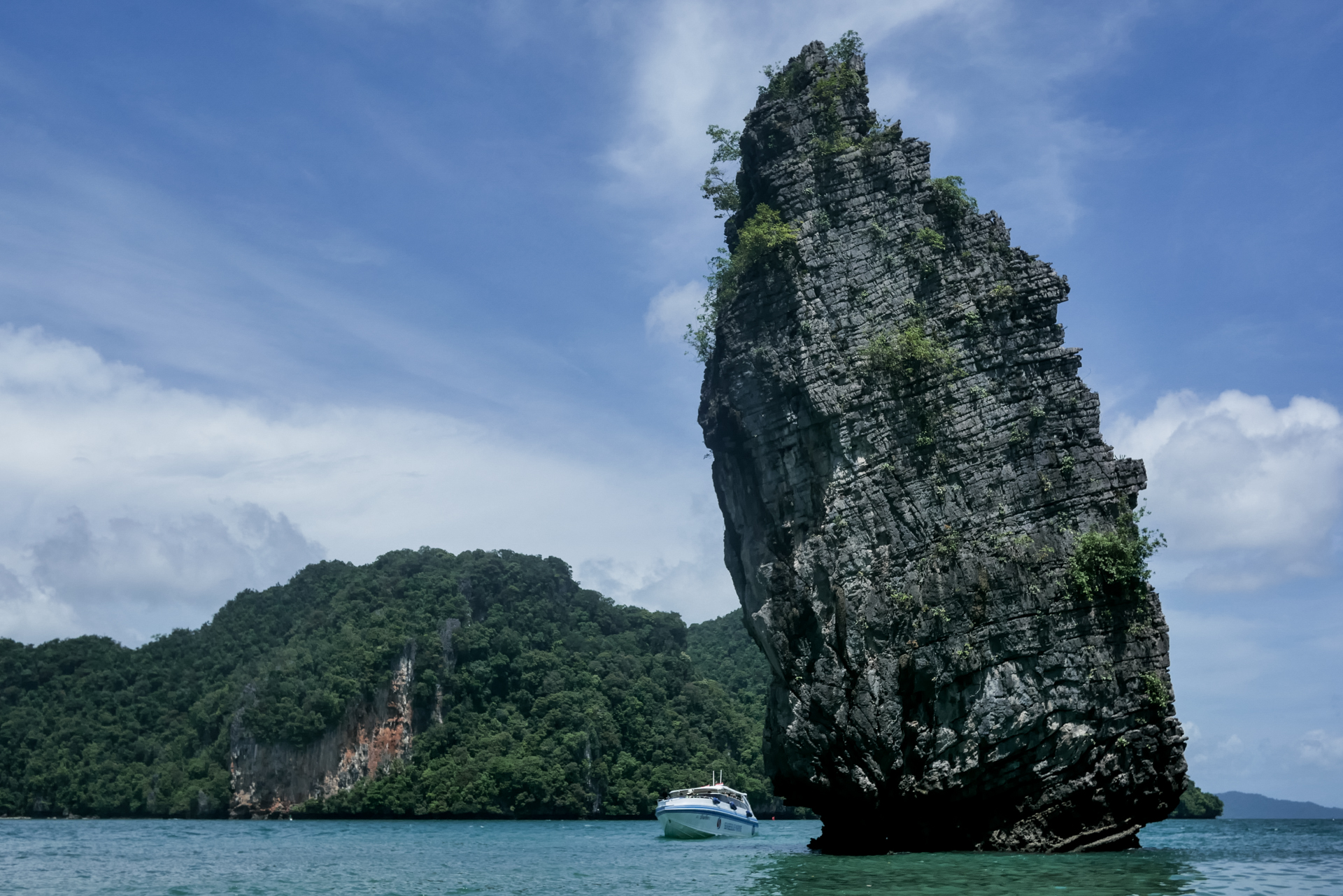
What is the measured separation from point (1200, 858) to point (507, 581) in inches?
2662

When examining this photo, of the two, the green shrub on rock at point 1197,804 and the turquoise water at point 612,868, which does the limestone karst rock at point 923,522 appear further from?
the green shrub on rock at point 1197,804

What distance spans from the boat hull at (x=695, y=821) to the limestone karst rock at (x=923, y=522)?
12.8 m

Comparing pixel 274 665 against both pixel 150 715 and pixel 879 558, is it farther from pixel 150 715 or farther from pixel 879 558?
pixel 879 558

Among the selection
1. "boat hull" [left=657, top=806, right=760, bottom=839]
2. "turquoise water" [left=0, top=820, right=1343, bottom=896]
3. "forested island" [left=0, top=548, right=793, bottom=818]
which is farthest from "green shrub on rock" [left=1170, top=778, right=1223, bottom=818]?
"boat hull" [left=657, top=806, right=760, bottom=839]

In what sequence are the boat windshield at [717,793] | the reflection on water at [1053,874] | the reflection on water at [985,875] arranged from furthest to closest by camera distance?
the boat windshield at [717,793], the reflection on water at [1053,874], the reflection on water at [985,875]

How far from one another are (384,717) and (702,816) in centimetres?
3792

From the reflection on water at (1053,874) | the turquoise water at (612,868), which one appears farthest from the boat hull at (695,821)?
the reflection on water at (1053,874)

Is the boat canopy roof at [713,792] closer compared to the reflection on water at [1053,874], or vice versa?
the reflection on water at [1053,874]

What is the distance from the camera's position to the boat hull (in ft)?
117

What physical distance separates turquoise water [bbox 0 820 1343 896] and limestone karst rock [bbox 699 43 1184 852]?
68.2 inches

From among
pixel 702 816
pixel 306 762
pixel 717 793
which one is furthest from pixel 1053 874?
pixel 306 762

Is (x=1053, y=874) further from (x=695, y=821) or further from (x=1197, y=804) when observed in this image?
(x=1197, y=804)

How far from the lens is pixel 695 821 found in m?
35.7

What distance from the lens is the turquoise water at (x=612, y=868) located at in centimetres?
1584
